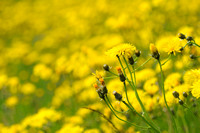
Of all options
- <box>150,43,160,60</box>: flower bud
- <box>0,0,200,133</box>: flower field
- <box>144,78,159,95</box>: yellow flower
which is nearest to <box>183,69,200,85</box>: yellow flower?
<box>0,0,200,133</box>: flower field

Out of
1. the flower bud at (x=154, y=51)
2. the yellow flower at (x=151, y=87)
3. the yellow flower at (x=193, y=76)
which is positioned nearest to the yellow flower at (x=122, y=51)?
the flower bud at (x=154, y=51)

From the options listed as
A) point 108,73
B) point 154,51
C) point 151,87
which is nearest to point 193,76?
point 154,51

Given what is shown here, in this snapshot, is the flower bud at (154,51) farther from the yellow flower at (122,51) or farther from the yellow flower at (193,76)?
the yellow flower at (193,76)

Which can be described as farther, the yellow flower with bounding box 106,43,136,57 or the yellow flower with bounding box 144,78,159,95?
the yellow flower with bounding box 144,78,159,95

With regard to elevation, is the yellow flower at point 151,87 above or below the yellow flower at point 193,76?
above

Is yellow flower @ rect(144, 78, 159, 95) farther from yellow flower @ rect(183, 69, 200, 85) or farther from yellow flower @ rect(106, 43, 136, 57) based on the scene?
yellow flower @ rect(106, 43, 136, 57)

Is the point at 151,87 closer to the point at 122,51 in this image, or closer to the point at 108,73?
the point at 122,51

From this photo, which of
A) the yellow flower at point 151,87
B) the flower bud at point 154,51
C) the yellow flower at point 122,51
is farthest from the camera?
the yellow flower at point 151,87

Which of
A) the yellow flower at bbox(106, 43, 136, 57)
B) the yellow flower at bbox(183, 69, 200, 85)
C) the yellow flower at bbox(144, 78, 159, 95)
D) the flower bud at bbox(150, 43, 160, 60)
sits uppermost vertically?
the yellow flower at bbox(144, 78, 159, 95)

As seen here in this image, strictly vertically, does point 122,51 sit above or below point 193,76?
above

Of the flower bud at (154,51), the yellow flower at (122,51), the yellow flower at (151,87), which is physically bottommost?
the flower bud at (154,51)
